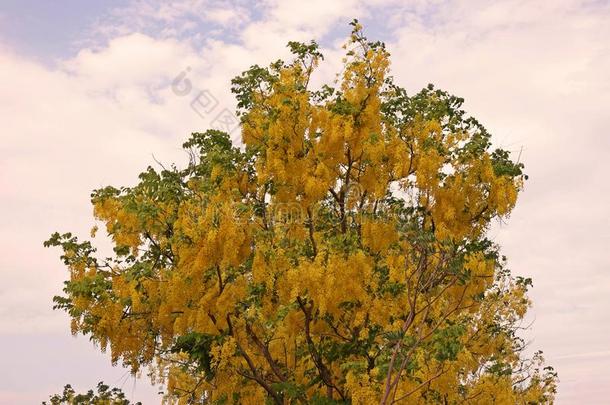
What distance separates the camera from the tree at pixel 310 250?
11.0 meters

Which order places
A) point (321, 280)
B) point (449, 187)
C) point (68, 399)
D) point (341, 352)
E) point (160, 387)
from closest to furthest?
point (321, 280), point (341, 352), point (449, 187), point (160, 387), point (68, 399)

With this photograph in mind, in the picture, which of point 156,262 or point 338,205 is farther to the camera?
point 338,205

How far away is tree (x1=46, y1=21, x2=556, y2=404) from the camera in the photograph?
36.2 feet

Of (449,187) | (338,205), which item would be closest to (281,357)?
(338,205)

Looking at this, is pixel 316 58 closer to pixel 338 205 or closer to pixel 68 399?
pixel 338 205

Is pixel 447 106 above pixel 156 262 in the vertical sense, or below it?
above

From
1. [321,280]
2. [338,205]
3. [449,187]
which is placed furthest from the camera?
[338,205]

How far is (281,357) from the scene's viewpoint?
14258 mm

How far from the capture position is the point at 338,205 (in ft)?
48.6

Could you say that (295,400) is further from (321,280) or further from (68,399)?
(68,399)

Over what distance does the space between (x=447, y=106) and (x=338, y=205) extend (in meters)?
2.93

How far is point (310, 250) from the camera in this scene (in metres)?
12.8

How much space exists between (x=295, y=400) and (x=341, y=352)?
123 centimetres

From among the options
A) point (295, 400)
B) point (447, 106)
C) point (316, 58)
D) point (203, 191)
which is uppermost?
point (316, 58)
